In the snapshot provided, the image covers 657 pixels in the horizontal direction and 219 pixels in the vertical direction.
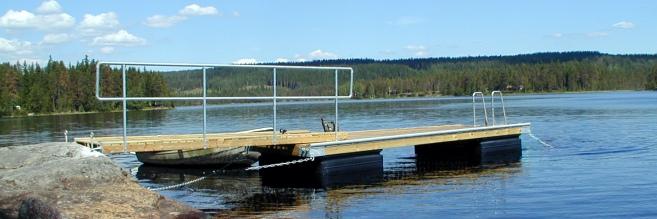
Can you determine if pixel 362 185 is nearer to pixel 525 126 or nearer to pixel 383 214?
pixel 383 214

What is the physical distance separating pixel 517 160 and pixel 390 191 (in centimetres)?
716

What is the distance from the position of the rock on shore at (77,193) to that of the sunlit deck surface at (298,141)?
284 centimetres

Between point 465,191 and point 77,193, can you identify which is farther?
point 465,191

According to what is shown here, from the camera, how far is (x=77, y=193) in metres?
11.1

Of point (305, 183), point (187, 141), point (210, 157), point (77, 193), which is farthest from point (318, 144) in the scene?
point (77, 193)

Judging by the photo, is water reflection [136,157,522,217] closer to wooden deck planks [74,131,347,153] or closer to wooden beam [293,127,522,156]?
wooden beam [293,127,522,156]

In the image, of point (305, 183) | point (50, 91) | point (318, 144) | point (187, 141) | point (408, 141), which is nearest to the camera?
point (187, 141)

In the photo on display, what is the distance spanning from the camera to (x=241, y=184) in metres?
19.0

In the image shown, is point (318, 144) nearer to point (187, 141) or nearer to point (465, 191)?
point (187, 141)

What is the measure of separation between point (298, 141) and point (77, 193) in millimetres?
7389

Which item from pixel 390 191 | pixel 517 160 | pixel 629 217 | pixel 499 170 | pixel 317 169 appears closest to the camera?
pixel 629 217

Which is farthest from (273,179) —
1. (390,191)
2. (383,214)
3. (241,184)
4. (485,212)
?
(485,212)

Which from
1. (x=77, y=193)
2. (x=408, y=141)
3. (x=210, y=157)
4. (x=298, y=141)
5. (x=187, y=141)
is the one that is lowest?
(x=210, y=157)

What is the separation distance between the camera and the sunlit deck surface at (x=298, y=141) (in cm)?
1545
